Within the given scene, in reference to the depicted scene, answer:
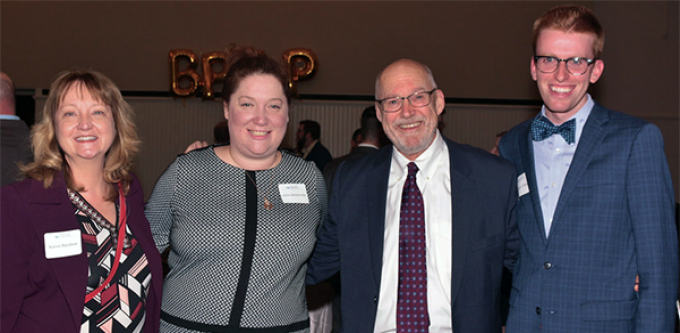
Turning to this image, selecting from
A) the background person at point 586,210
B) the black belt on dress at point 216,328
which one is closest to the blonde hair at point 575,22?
the background person at point 586,210

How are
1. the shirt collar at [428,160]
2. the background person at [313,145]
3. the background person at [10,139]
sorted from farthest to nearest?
the background person at [313,145], the background person at [10,139], the shirt collar at [428,160]

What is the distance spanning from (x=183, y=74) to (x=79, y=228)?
913 centimetres

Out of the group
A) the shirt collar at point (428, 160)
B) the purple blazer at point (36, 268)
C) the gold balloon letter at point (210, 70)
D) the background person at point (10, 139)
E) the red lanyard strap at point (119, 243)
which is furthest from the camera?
the gold balloon letter at point (210, 70)

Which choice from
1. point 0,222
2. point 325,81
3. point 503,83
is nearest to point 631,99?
point 503,83

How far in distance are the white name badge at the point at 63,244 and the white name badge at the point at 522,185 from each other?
1689 mm

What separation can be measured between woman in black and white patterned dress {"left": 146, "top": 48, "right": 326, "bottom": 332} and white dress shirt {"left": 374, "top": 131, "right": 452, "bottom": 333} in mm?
356

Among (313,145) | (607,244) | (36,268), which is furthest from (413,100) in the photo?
(313,145)

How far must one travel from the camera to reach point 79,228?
188 centimetres

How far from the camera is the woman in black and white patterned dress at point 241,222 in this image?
6.68 ft

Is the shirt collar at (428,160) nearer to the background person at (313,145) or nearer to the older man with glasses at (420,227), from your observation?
the older man with glasses at (420,227)

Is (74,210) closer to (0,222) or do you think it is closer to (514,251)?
(0,222)

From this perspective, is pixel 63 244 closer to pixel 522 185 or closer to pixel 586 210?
pixel 522 185

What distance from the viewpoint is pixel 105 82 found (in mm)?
2066

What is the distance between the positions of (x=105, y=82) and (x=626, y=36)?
291 inches
